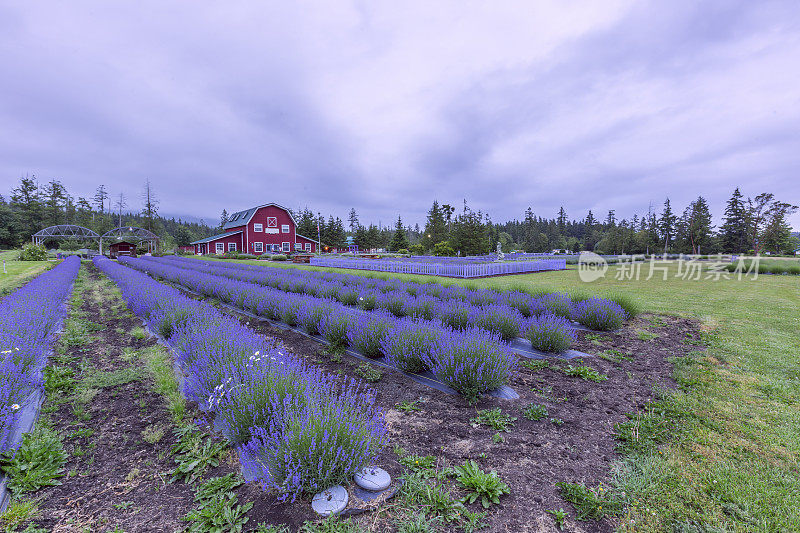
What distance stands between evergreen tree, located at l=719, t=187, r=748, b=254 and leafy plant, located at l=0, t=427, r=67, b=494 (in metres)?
73.8

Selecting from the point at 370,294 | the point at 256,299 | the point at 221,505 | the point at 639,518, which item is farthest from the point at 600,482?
the point at 256,299

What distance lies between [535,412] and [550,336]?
6.90ft

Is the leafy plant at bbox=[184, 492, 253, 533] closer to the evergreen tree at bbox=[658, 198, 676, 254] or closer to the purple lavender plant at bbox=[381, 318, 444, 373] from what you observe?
the purple lavender plant at bbox=[381, 318, 444, 373]

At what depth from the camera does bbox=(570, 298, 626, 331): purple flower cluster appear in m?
6.14

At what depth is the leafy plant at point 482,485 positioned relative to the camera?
2041mm

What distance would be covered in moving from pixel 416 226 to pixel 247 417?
14367 cm

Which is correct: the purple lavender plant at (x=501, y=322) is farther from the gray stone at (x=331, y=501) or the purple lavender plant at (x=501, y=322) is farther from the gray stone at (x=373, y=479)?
the gray stone at (x=331, y=501)

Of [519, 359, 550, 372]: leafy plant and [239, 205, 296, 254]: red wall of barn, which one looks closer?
[519, 359, 550, 372]: leafy plant

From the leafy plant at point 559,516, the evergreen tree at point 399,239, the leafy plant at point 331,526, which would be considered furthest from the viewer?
the evergreen tree at point 399,239

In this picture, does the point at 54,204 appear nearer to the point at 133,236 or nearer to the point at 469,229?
the point at 133,236

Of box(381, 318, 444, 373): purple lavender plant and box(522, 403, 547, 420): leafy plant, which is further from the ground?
box(381, 318, 444, 373): purple lavender plant

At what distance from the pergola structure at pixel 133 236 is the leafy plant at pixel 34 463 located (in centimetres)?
5057

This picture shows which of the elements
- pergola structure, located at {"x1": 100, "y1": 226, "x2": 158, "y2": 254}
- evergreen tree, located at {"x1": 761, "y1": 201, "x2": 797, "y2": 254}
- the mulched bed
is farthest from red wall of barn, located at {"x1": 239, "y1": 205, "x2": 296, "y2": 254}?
evergreen tree, located at {"x1": 761, "y1": 201, "x2": 797, "y2": 254}

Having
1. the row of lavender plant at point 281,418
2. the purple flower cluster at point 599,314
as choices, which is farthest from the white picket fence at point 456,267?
the row of lavender plant at point 281,418
